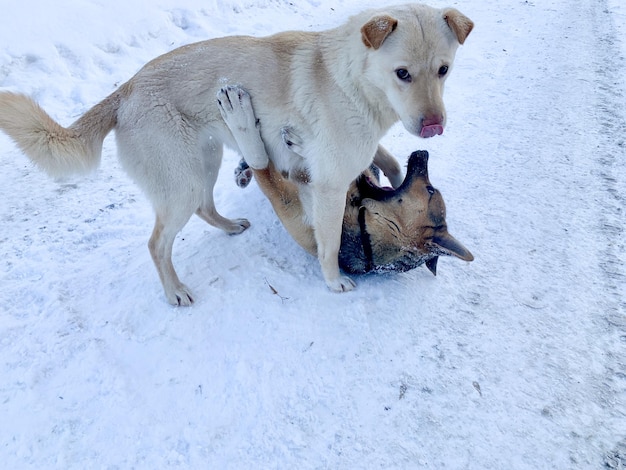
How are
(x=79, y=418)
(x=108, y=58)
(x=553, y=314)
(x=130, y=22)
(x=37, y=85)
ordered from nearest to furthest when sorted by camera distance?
(x=79, y=418), (x=553, y=314), (x=37, y=85), (x=108, y=58), (x=130, y=22)

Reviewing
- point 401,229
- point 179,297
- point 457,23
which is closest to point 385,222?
point 401,229

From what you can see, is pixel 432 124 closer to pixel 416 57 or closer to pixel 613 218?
pixel 416 57

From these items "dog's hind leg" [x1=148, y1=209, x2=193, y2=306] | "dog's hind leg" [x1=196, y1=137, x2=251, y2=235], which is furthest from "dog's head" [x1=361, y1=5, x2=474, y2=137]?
"dog's hind leg" [x1=148, y1=209, x2=193, y2=306]

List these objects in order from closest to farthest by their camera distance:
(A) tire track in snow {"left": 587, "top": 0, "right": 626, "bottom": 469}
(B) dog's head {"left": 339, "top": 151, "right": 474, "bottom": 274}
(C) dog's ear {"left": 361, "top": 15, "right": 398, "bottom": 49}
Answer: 1. (A) tire track in snow {"left": 587, "top": 0, "right": 626, "bottom": 469}
2. (C) dog's ear {"left": 361, "top": 15, "right": 398, "bottom": 49}
3. (B) dog's head {"left": 339, "top": 151, "right": 474, "bottom": 274}

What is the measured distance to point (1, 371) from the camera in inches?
97.6

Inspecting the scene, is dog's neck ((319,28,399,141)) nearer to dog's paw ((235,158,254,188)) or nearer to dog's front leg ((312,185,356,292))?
dog's front leg ((312,185,356,292))

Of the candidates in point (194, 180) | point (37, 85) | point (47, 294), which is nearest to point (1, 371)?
point (47, 294)

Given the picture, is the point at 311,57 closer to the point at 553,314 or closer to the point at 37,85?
the point at 553,314

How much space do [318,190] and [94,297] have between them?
1.63 metres

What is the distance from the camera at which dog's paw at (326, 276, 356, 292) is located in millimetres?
3049

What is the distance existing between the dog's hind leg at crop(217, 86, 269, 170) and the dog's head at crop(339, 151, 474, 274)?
800mm

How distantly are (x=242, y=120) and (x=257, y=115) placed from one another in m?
0.13

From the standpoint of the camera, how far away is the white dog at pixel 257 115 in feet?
8.98

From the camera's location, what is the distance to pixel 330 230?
2980 mm
